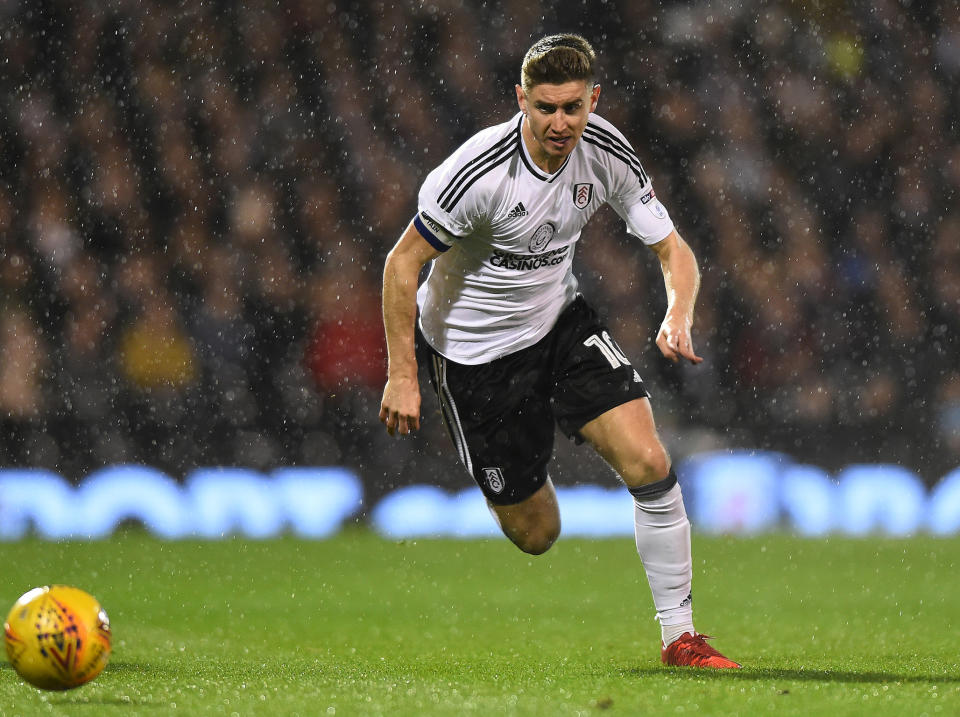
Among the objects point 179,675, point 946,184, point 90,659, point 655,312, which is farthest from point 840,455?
point 90,659

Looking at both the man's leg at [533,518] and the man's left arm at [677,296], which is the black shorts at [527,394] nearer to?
the man's leg at [533,518]

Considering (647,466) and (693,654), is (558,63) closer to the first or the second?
(647,466)

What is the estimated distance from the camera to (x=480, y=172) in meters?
4.85

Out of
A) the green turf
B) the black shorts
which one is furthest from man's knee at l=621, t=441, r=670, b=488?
the green turf

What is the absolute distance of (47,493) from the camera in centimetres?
965

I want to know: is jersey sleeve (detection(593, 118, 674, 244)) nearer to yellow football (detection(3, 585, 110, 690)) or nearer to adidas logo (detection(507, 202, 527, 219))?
adidas logo (detection(507, 202, 527, 219))

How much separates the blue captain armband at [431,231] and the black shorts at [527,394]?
621 mm

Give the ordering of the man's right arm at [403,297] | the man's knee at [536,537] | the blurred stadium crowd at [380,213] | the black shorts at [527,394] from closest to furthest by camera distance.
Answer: the man's right arm at [403,297] → the black shorts at [527,394] → the man's knee at [536,537] → the blurred stadium crowd at [380,213]

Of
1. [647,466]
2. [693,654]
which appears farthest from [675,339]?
[693,654]

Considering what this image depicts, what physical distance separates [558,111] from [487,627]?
2710 millimetres

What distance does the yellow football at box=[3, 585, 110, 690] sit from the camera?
3936 mm

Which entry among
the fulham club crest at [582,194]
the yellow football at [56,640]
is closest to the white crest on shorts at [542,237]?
the fulham club crest at [582,194]

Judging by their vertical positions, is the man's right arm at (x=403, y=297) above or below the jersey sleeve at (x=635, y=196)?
below

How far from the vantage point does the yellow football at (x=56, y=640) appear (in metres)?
3.94
